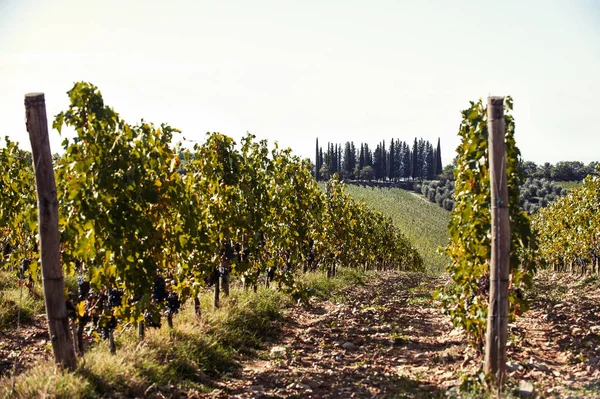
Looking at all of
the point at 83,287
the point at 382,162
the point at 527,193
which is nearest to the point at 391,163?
the point at 382,162

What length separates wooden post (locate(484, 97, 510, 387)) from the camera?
5.34 meters

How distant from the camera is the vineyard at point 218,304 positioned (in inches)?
232

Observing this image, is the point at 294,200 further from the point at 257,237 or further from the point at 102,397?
the point at 102,397

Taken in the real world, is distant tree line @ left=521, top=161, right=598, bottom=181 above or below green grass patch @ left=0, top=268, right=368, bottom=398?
above

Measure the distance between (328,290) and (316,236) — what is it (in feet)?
6.59

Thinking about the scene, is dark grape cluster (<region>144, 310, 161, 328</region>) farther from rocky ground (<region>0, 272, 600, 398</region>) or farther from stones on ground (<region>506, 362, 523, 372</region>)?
stones on ground (<region>506, 362, 523, 372</region>)

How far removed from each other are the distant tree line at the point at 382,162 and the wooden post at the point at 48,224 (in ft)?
338

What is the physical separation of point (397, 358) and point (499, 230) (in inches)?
123

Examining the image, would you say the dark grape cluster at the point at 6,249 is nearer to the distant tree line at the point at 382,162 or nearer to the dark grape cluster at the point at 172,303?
the dark grape cluster at the point at 172,303

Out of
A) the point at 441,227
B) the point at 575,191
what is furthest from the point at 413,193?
the point at 575,191

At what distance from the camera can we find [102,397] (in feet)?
16.9

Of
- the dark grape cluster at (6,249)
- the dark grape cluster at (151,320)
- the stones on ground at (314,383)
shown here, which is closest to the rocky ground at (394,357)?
the stones on ground at (314,383)

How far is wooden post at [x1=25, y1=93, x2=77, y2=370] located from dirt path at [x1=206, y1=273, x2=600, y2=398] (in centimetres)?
186

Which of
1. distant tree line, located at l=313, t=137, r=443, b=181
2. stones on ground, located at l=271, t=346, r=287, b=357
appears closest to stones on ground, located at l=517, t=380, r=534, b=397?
stones on ground, located at l=271, t=346, r=287, b=357
